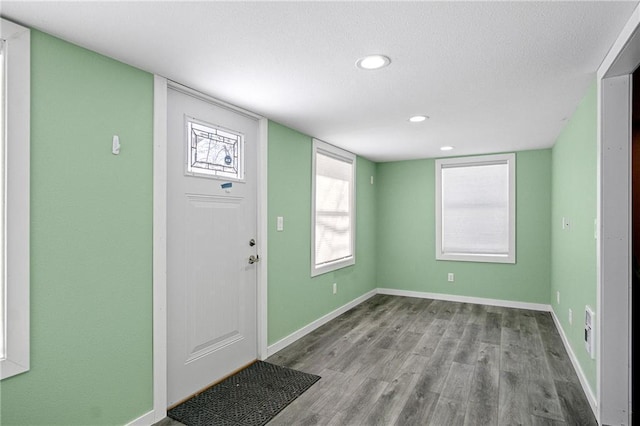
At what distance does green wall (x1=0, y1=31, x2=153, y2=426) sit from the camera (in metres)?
1.68

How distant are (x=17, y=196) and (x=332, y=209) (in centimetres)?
329

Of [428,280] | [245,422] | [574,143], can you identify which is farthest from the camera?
[428,280]

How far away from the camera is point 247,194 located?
10.00 feet

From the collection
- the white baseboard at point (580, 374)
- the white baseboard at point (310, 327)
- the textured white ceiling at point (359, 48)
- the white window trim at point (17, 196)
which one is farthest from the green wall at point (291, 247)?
the white baseboard at point (580, 374)

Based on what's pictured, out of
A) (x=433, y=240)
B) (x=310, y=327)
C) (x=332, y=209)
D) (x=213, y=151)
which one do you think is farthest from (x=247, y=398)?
(x=433, y=240)

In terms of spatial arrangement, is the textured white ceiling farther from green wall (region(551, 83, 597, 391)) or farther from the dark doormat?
the dark doormat

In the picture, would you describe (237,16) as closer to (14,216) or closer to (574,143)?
(14,216)

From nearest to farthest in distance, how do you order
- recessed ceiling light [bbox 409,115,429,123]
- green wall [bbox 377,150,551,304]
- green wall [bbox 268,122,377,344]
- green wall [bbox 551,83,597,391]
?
green wall [bbox 551,83,597,391]
recessed ceiling light [bbox 409,115,429,123]
green wall [bbox 268,122,377,344]
green wall [bbox 377,150,551,304]

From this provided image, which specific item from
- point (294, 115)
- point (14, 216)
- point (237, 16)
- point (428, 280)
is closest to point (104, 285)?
point (14, 216)

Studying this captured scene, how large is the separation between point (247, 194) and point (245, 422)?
5.68ft

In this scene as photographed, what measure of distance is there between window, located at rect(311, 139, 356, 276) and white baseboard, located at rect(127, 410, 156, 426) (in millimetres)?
2093

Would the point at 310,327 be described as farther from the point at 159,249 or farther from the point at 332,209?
the point at 159,249

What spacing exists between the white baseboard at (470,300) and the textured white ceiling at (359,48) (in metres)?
2.85

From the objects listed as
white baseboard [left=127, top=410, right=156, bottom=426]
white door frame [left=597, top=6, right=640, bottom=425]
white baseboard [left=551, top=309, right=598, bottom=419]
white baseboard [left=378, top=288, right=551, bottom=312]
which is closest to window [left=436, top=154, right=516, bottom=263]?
white baseboard [left=378, top=288, right=551, bottom=312]
